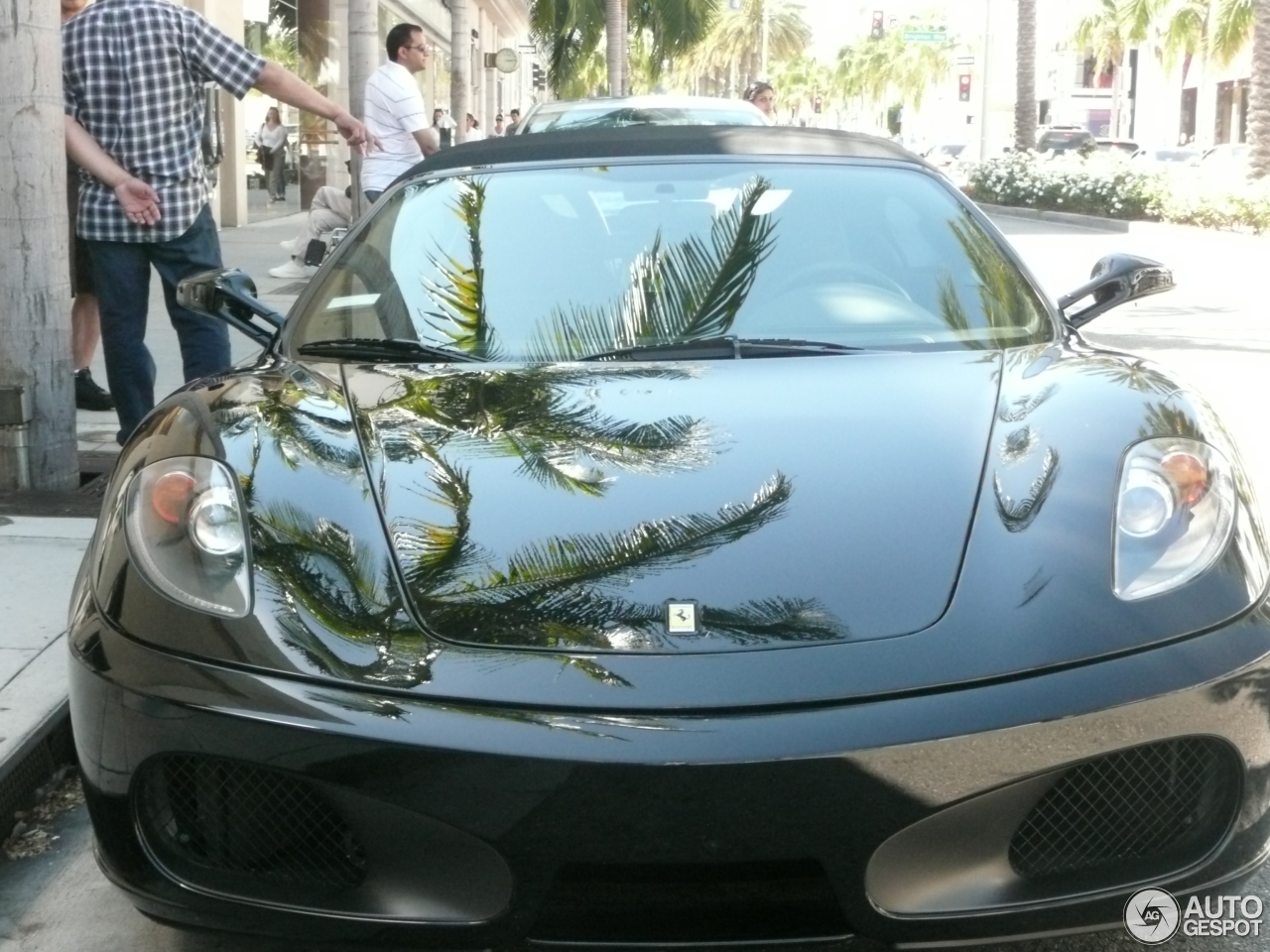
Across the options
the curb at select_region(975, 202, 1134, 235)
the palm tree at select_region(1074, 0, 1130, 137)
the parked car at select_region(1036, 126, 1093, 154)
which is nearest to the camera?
the curb at select_region(975, 202, 1134, 235)

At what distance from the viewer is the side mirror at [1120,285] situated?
3.65 m

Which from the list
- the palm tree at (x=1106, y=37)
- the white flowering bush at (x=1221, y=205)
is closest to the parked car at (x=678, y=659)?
the white flowering bush at (x=1221, y=205)

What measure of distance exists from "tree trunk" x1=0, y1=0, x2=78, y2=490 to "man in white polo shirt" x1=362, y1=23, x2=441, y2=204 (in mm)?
4640

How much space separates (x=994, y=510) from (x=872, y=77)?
12415 cm

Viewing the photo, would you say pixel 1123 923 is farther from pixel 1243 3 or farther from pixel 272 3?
pixel 1243 3


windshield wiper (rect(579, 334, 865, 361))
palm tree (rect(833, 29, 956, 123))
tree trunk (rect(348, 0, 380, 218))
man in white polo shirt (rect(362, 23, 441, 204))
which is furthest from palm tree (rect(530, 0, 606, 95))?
palm tree (rect(833, 29, 956, 123))

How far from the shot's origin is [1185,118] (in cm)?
7056

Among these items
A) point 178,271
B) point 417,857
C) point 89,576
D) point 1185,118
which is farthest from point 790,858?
point 1185,118

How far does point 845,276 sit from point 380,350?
3.16 feet

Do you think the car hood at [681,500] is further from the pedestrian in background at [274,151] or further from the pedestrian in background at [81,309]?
the pedestrian in background at [274,151]

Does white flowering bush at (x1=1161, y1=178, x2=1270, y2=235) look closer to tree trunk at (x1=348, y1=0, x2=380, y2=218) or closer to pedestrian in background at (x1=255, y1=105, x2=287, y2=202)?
tree trunk at (x1=348, y1=0, x2=380, y2=218)

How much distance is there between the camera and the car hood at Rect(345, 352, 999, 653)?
218 centimetres

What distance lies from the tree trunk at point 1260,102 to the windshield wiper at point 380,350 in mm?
21003

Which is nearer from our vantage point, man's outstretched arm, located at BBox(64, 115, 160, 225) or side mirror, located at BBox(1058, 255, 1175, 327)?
side mirror, located at BBox(1058, 255, 1175, 327)
